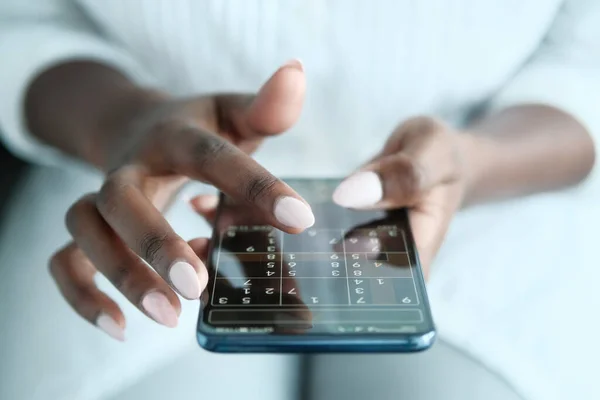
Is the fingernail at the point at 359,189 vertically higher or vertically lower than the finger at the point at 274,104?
lower

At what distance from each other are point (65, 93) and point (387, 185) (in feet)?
1.02

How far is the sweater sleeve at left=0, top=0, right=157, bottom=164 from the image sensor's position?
0.56m

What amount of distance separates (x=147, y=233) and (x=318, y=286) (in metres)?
0.10

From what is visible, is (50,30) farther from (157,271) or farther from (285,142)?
(157,271)

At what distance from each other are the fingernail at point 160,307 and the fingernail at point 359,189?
0.12 metres

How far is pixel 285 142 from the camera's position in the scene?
1.90ft

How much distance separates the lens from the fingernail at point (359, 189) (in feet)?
1.25

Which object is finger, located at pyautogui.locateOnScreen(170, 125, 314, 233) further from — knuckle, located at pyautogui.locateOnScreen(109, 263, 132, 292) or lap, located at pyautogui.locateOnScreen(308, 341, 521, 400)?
lap, located at pyautogui.locateOnScreen(308, 341, 521, 400)

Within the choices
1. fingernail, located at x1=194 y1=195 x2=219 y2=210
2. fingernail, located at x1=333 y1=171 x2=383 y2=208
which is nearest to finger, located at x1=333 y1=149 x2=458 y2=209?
fingernail, located at x1=333 y1=171 x2=383 y2=208

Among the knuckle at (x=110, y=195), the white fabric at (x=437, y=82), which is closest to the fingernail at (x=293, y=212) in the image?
the knuckle at (x=110, y=195)

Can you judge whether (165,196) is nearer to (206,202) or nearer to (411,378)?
(206,202)

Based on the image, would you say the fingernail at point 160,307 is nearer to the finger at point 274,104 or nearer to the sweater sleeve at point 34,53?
the finger at point 274,104

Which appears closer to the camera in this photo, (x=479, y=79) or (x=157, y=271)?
(x=157, y=271)

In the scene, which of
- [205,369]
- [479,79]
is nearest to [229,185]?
[205,369]
